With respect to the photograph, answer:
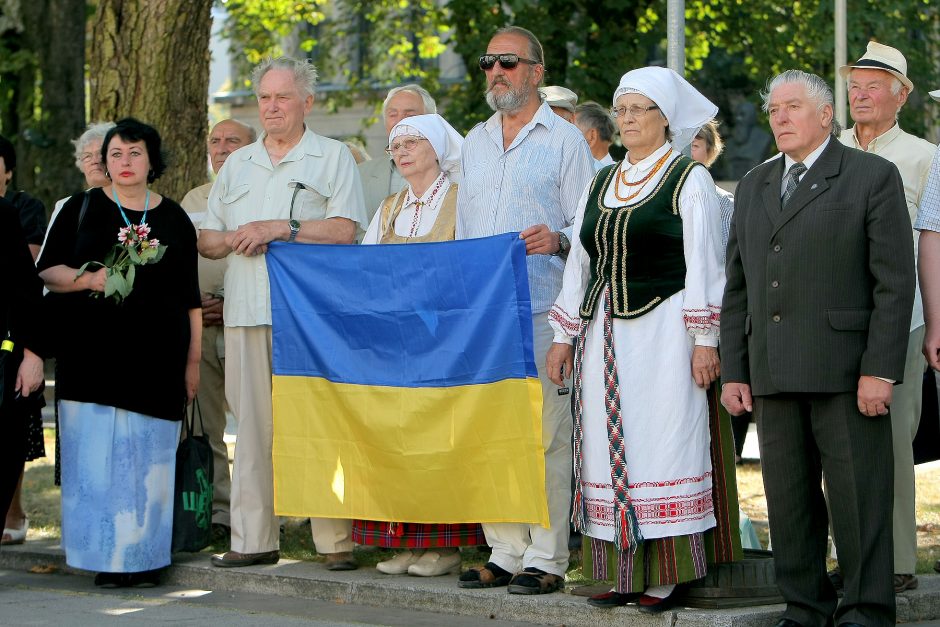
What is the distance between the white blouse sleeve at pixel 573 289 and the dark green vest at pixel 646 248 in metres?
0.20

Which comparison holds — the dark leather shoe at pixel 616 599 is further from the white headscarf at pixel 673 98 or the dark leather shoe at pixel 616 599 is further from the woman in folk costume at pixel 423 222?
the white headscarf at pixel 673 98

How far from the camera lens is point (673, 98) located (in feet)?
20.6

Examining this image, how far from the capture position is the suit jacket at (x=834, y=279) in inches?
220

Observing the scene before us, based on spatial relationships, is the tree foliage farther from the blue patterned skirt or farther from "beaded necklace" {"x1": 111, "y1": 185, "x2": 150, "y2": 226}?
the blue patterned skirt

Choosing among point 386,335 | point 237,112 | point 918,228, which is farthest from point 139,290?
point 237,112

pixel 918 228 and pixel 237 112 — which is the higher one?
pixel 237 112

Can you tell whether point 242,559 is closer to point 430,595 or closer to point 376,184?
point 430,595

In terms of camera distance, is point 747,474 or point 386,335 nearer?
point 386,335

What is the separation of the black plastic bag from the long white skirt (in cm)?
229

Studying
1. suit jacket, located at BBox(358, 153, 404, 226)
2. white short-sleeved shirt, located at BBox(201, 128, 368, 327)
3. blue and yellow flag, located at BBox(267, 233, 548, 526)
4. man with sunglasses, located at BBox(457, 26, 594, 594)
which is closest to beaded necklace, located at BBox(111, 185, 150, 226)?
white short-sleeved shirt, located at BBox(201, 128, 368, 327)

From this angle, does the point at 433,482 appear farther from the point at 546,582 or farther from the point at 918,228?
the point at 918,228

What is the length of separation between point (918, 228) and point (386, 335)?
248 cm

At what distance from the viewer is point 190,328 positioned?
25.2 ft

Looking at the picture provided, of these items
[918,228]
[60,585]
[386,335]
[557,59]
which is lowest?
[60,585]
